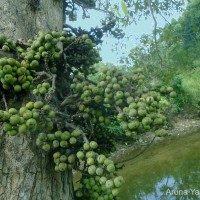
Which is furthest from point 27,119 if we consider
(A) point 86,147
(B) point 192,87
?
(B) point 192,87

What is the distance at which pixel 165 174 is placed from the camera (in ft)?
27.9

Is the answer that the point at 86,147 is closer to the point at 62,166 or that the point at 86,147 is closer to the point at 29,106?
the point at 62,166

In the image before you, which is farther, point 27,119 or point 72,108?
point 72,108

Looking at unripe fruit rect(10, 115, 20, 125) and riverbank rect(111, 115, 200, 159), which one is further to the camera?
riverbank rect(111, 115, 200, 159)

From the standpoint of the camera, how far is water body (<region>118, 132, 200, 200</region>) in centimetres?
734

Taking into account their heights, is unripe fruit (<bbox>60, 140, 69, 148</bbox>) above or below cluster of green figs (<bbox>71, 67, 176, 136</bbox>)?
below

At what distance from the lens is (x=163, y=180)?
26.7 ft

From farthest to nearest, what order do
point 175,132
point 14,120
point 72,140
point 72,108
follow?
point 175,132
point 72,108
point 72,140
point 14,120

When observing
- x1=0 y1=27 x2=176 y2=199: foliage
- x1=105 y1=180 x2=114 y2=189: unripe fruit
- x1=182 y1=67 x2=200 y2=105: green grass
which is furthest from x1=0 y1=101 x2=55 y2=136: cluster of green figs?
x1=182 y1=67 x2=200 y2=105: green grass

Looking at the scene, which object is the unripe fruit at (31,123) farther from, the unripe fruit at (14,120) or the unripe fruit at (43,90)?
the unripe fruit at (43,90)

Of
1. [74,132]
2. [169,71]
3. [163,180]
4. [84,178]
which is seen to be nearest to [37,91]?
[74,132]

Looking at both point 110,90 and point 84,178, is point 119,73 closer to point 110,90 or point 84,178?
point 110,90

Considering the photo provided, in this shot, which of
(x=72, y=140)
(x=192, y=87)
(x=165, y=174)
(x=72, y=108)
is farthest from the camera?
(x=192, y=87)

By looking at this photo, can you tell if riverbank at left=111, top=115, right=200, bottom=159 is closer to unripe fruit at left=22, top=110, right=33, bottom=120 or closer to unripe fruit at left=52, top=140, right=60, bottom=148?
unripe fruit at left=52, top=140, right=60, bottom=148
